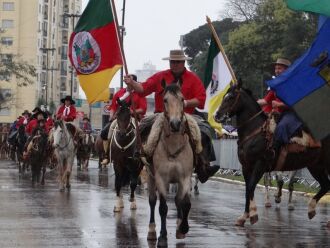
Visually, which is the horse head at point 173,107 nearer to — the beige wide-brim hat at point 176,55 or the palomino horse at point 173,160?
the palomino horse at point 173,160

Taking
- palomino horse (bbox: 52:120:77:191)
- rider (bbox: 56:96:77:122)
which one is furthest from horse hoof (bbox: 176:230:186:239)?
rider (bbox: 56:96:77:122)

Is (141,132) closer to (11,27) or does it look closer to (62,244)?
(62,244)

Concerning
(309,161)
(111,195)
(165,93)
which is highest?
(165,93)

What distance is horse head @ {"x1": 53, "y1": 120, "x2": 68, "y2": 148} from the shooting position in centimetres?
2645

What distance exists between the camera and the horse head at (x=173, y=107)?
41.5ft

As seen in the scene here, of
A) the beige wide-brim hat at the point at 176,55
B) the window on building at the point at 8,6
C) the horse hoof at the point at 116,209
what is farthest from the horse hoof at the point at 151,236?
the window on building at the point at 8,6

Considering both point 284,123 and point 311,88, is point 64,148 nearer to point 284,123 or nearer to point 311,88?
point 284,123

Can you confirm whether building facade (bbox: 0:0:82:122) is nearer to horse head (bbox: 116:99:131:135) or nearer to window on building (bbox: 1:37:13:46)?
window on building (bbox: 1:37:13:46)

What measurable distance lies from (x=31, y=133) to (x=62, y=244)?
64.6 feet

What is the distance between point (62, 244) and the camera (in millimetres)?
13023

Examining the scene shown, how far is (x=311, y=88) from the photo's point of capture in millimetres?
15227

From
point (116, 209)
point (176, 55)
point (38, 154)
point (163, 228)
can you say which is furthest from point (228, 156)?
point (163, 228)

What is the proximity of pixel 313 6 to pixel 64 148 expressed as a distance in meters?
14.2

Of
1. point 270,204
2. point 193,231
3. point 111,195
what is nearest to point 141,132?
point 193,231
